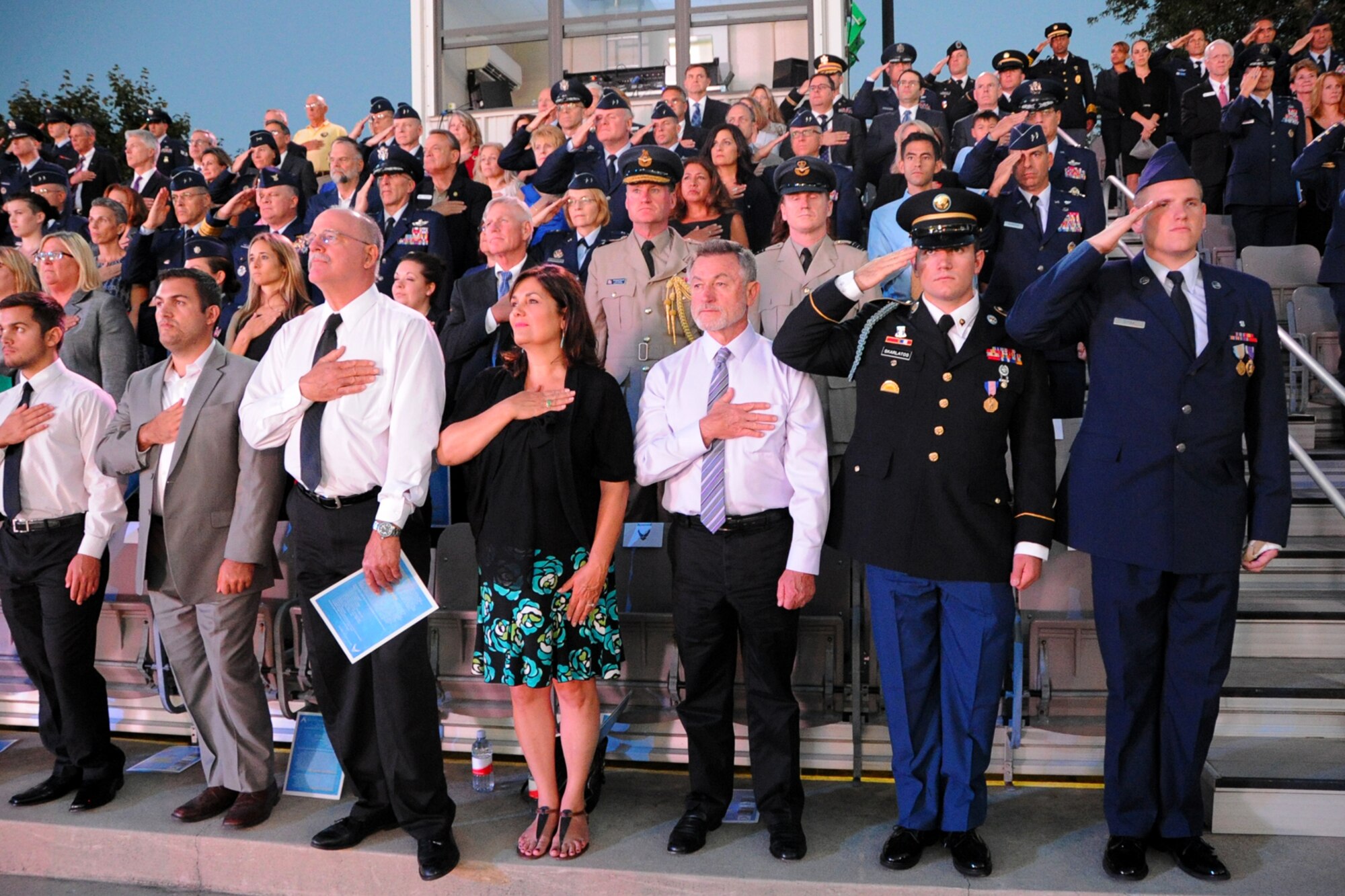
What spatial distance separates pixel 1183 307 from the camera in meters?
3.13

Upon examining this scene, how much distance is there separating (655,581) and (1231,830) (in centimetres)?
206

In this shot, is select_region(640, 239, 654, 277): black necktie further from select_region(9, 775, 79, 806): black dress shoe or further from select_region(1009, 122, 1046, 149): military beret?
select_region(9, 775, 79, 806): black dress shoe

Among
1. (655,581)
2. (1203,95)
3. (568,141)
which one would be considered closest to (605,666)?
(655,581)

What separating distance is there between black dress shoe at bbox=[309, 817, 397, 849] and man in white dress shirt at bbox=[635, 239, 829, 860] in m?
0.99

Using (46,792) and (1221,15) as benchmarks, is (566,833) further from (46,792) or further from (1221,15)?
(1221,15)

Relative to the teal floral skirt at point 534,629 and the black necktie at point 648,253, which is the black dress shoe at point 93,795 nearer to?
the teal floral skirt at point 534,629

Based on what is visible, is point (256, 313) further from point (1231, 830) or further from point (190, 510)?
point (1231, 830)

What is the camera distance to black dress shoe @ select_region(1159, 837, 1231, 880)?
10.0 ft

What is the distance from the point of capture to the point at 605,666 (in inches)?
133

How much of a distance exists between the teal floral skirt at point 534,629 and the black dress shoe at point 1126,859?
155cm

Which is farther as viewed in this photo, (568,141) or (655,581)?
(568,141)

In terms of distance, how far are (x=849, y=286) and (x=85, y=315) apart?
144 inches

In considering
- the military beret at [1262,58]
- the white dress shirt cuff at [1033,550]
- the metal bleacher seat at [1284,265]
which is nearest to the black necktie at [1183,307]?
the white dress shirt cuff at [1033,550]

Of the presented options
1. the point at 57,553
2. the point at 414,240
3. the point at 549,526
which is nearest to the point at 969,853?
the point at 549,526
